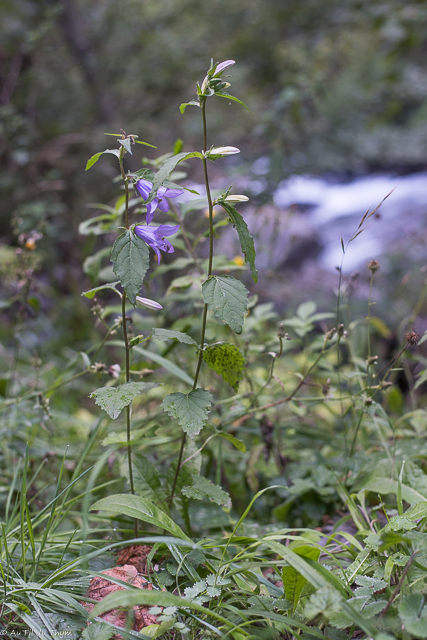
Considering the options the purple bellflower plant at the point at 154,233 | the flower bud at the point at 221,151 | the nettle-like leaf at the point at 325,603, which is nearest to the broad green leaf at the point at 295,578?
the nettle-like leaf at the point at 325,603

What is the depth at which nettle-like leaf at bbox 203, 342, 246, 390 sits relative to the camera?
1.00 m

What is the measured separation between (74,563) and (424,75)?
9.10m

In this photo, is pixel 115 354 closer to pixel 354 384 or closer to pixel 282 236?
pixel 354 384

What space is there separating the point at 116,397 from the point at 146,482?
378 millimetres

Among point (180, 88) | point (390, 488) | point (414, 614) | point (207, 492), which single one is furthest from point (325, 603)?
point (180, 88)

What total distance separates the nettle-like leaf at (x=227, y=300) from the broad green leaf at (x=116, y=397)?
23cm

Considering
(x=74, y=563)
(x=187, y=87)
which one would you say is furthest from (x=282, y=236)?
A: (x=74, y=563)

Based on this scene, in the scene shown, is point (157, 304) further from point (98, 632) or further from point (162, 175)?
point (98, 632)

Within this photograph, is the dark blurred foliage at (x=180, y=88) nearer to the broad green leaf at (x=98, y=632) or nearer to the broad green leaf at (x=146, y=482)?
the broad green leaf at (x=146, y=482)

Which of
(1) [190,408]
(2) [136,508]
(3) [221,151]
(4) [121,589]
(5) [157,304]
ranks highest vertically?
(3) [221,151]

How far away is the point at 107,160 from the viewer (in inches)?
188

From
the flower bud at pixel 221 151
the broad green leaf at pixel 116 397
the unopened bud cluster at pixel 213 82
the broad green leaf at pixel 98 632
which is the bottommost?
the broad green leaf at pixel 98 632

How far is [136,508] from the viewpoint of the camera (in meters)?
0.97

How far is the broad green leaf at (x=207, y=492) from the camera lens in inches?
39.7
